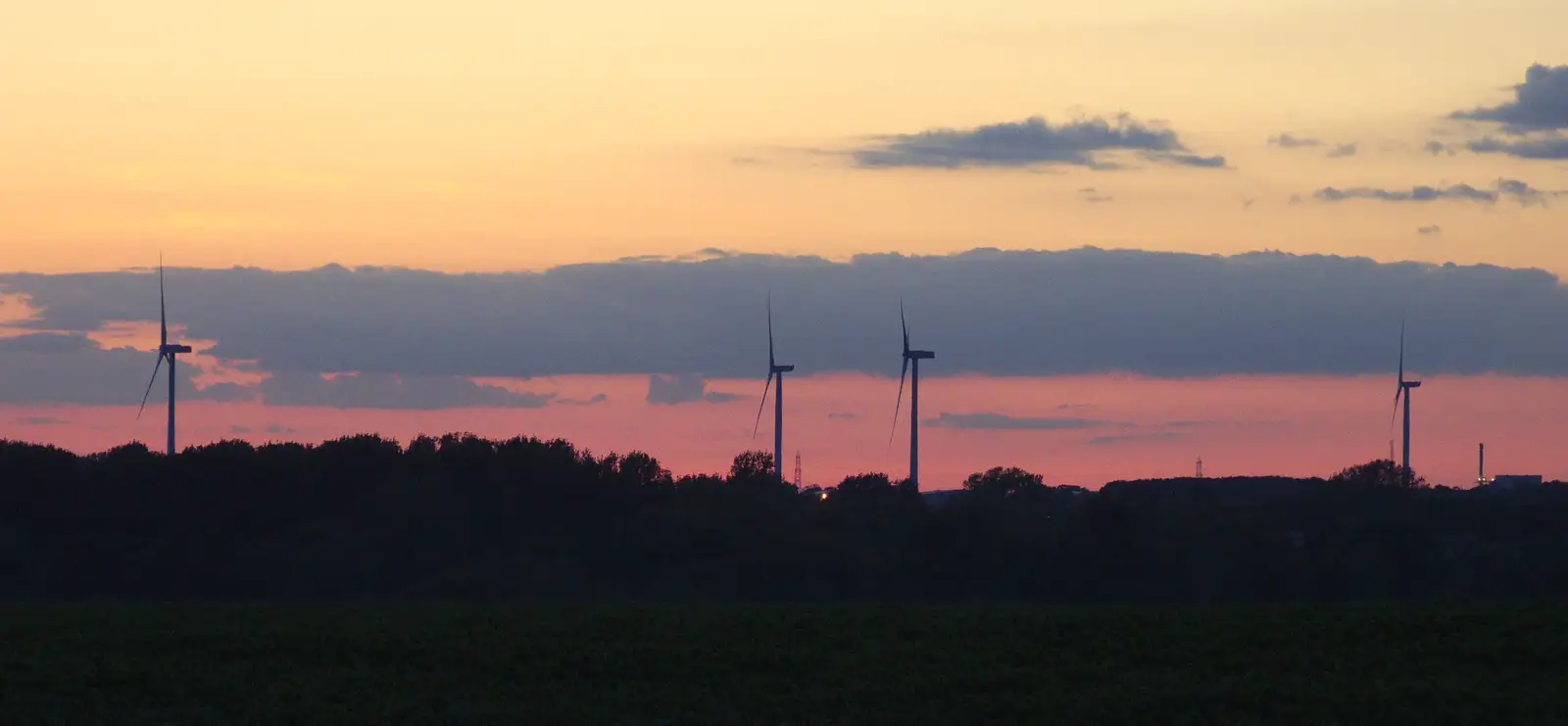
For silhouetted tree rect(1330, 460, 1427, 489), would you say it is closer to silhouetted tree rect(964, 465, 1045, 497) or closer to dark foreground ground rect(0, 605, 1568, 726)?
silhouetted tree rect(964, 465, 1045, 497)

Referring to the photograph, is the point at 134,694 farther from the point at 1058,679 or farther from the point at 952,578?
the point at 952,578

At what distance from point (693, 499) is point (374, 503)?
24607 millimetres

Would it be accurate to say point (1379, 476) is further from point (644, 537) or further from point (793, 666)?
point (793, 666)

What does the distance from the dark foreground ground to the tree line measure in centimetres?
5074

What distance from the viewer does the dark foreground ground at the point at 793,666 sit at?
4503cm

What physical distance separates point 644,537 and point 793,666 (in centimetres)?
8168

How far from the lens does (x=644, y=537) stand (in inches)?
5207

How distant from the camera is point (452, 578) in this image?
120 metres

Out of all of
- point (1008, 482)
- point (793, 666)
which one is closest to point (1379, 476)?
point (1008, 482)

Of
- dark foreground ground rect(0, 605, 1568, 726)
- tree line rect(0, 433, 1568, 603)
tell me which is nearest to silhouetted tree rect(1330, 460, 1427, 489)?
tree line rect(0, 433, 1568, 603)

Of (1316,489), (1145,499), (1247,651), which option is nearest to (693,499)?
(1145,499)

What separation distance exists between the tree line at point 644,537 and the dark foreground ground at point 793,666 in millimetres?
50743

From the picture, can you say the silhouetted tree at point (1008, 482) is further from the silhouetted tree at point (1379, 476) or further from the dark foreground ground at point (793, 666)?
the dark foreground ground at point (793, 666)

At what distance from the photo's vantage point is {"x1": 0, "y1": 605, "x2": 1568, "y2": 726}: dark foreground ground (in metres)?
45.0
